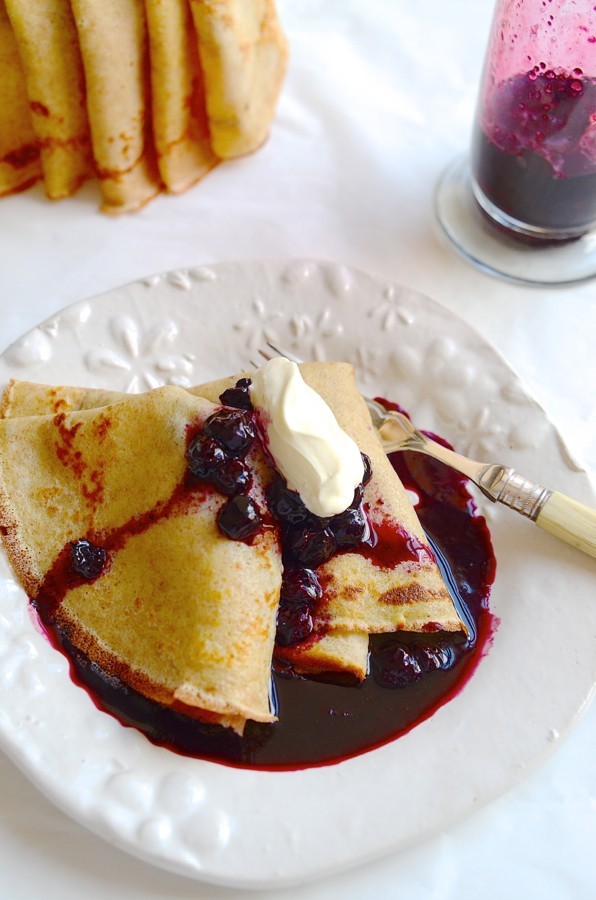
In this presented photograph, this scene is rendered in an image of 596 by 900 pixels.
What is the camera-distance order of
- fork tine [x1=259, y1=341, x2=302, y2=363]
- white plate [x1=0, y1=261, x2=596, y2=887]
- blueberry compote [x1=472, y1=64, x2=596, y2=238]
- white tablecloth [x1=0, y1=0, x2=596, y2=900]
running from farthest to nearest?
fork tine [x1=259, y1=341, x2=302, y2=363]
blueberry compote [x1=472, y1=64, x2=596, y2=238]
white tablecloth [x1=0, y1=0, x2=596, y2=900]
white plate [x1=0, y1=261, x2=596, y2=887]

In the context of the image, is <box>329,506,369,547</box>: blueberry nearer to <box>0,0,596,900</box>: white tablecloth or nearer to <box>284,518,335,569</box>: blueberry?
<box>284,518,335,569</box>: blueberry

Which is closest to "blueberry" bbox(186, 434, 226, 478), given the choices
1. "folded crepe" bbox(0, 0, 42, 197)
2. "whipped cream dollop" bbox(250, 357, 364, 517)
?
"whipped cream dollop" bbox(250, 357, 364, 517)

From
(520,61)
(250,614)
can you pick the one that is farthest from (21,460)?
(520,61)

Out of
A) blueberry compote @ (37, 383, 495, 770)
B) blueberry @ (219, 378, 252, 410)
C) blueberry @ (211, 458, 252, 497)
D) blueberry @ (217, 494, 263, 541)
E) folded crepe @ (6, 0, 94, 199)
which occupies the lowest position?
blueberry compote @ (37, 383, 495, 770)

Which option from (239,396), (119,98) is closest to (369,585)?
(239,396)

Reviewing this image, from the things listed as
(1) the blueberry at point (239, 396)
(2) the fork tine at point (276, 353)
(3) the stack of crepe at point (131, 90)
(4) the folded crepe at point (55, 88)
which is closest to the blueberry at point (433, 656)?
(1) the blueberry at point (239, 396)

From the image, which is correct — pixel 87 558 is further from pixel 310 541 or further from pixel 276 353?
pixel 276 353

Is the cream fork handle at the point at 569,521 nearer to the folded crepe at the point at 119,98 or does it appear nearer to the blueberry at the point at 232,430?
the blueberry at the point at 232,430
